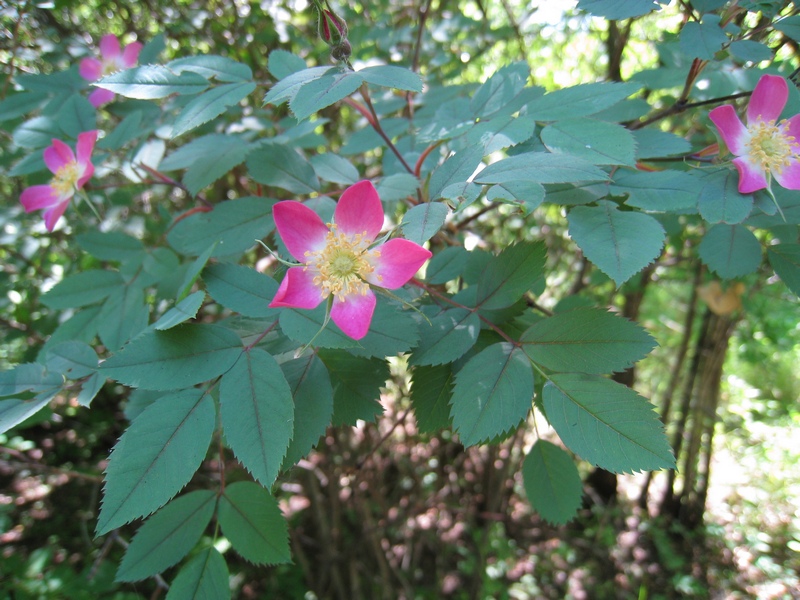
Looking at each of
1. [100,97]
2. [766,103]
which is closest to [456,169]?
[766,103]

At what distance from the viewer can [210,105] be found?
34.6 inches

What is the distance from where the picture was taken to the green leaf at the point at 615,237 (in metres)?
0.69

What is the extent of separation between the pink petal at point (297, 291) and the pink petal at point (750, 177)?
0.70 m

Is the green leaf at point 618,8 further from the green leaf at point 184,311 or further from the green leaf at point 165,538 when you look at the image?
the green leaf at point 165,538

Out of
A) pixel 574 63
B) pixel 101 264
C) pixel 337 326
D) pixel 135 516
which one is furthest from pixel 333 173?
pixel 574 63

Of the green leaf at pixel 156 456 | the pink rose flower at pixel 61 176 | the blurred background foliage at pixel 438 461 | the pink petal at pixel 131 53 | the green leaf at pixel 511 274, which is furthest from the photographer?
the blurred background foliage at pixel 438 461

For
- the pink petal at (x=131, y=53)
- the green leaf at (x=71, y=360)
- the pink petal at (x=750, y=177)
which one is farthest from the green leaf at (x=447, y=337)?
the pink petal at (x=131, y=53)

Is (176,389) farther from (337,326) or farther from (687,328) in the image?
(687,328)

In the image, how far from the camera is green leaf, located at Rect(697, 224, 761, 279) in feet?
3.14

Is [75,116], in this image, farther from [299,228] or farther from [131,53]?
[299,228]

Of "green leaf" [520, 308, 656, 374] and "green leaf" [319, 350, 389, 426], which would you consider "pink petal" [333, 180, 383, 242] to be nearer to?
"green leaf" [319, 350, 389, 426]

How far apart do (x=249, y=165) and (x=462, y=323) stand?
530 millimetres

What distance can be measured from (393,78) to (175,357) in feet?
1.81

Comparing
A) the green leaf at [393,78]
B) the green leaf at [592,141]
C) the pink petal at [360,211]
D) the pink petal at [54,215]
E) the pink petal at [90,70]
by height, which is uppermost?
the pink petal at [90,70]
